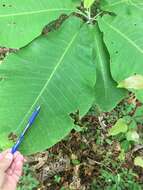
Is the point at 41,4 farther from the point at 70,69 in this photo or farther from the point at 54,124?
the point at 54,124

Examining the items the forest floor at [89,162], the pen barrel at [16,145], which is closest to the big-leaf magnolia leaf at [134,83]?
the pen barrel at [16,145]

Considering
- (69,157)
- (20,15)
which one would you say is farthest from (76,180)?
(20,15)

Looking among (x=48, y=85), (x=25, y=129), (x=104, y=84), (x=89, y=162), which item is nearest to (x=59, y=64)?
(x=48, y=85)

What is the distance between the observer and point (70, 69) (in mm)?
1985

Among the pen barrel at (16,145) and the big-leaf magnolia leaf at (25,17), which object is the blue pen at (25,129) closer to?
the pen barrel at (16,145)

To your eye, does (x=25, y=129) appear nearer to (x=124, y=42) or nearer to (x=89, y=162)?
(x=124, y=42)

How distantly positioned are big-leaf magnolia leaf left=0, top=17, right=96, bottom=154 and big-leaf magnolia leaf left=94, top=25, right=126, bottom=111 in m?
0.05

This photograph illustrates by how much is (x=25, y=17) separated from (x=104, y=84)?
0.48 metres

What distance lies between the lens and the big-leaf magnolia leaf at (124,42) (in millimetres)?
1965

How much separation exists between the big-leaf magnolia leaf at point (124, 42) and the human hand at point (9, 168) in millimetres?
569

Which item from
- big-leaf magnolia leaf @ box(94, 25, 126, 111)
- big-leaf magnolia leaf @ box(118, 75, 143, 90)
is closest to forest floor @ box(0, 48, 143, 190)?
big-leaf magnolia leaf @ box(94, 25, 126, 111)

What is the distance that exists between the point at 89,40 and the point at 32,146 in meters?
0.56

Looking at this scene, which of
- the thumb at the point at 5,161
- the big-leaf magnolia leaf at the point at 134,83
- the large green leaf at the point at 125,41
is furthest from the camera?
the large green leaf at the point at 125,41

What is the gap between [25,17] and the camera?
2018 millimetres
